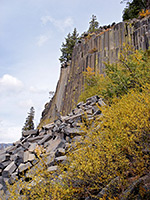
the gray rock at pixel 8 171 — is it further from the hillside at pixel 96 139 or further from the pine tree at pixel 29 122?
the pine tree at pixel 29 122

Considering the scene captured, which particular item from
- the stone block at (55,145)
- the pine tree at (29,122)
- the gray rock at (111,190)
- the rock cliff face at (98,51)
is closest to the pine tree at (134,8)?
the rock cliff face at (98,51)

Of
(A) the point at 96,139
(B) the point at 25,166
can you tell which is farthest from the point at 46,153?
(A) the point at 96,139

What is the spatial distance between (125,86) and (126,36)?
21.9 feet

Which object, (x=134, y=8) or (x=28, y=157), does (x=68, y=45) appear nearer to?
(x=134, y=8)

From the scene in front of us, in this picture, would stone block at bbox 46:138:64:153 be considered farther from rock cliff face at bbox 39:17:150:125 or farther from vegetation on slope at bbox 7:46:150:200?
rock cliff face at bbox 39:17:150:125

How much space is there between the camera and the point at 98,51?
11.8m

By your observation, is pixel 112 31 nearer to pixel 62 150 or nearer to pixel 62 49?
pixel 62 150

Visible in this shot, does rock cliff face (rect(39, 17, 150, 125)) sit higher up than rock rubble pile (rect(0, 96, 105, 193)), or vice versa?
rock cliff face (rect(39, 17, 150, 125))

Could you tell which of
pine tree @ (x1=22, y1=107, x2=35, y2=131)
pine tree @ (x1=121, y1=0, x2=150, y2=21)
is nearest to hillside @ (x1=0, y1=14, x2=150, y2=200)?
pine tree @ (x1=121, y1=0, x2=150, y2=21)

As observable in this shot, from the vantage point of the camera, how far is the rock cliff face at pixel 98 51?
32.8 feet

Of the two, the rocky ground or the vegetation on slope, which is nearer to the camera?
the vegetation on slope

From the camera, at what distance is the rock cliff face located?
999 cm

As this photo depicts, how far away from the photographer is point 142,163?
2068mm

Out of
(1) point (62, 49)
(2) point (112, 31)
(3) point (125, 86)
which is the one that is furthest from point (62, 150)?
(1) point (62, 49)
